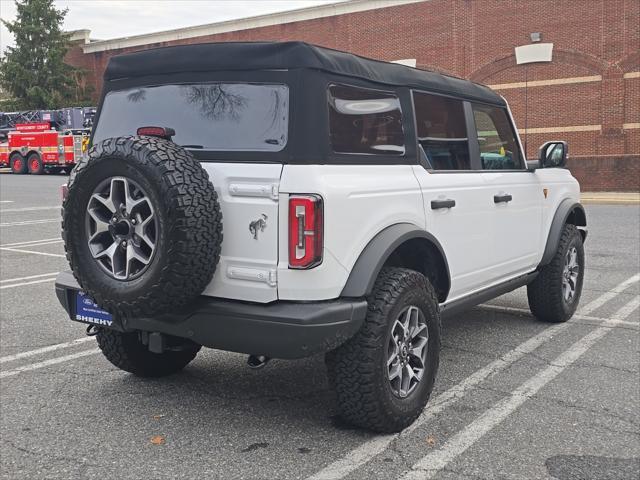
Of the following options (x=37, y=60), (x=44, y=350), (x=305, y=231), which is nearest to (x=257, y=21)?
(x=37, y=60)

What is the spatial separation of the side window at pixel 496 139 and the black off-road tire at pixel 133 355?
8.18 ft

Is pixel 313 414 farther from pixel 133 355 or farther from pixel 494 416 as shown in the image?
pixel 133 355

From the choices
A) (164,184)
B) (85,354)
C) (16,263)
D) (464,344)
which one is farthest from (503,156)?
(16,263)

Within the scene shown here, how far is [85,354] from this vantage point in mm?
5371

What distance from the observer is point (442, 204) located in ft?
14.2

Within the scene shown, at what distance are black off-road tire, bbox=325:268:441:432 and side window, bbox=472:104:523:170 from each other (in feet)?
5.72

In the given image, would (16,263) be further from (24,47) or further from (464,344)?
(24,47)

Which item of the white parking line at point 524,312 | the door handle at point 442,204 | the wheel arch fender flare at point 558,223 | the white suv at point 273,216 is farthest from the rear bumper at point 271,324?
the white parking line at point 524,312

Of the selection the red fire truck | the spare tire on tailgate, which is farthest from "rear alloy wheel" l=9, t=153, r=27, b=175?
the spare tire on tailgate

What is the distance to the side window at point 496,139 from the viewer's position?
5160 millimetres

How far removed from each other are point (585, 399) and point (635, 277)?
15.0 feet

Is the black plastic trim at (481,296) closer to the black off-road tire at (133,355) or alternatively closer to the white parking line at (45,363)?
the black off-road tire at (133,355)

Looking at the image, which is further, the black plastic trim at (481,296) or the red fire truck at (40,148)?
the red fire truck at (40,148)

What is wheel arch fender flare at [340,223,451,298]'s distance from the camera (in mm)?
3531
